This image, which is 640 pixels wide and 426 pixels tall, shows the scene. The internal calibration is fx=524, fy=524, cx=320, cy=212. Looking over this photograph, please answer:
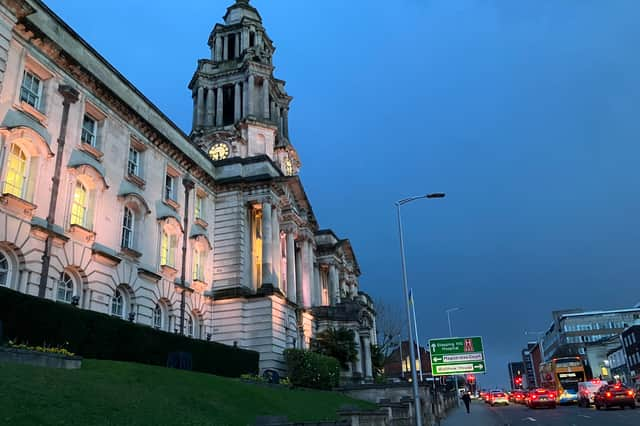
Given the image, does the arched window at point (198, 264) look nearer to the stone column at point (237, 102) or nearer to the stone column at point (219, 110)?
the stone column at point (237, 102)

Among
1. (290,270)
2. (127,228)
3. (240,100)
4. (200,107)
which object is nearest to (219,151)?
(240,100)

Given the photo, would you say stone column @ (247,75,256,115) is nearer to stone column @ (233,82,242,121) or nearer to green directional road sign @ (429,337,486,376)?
stone column @ (233,82,242,121)

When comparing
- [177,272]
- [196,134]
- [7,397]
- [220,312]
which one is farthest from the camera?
[196,134]

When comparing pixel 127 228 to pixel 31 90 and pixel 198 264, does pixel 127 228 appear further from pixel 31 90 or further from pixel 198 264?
pixel 31 90

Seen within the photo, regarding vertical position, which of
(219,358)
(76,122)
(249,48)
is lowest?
(219,358)

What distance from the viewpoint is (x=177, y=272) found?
113 feet

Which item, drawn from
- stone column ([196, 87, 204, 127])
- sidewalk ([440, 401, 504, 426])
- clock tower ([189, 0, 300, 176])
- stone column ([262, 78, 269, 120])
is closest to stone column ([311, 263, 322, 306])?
clock tower ([189, 0, 300, 176])

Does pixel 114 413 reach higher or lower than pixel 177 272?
lower

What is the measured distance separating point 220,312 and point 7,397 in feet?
88.8

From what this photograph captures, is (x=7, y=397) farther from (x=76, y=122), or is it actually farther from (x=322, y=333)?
(x=322, y=333)

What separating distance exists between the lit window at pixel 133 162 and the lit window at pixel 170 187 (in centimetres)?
269

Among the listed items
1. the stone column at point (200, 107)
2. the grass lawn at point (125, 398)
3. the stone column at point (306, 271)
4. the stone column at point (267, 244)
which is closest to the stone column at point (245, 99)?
the stone column at point (200, 107)

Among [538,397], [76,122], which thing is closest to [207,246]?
[76,122]

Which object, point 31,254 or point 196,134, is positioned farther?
point 196,134
